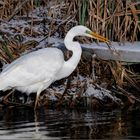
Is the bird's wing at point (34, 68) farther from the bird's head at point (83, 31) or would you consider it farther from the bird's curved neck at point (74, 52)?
the bird's head at point (83, 31)

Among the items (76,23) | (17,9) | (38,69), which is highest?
(17,9)

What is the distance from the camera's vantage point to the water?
841 centimetres

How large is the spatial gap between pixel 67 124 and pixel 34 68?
1737 millimetres

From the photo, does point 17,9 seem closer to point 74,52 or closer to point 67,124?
point 74,52

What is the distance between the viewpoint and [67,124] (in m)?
9.22

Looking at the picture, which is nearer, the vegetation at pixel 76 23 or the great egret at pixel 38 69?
the great egret at pixel 38 69

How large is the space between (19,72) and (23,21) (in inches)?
114

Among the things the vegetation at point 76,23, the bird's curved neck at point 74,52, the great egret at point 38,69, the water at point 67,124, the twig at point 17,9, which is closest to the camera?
the water at point 67,124

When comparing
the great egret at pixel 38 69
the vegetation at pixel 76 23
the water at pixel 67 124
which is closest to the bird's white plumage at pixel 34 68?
the great egret at pixel 38 69

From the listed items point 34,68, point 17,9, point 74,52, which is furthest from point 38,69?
point 17,9

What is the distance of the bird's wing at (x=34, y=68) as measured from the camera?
10578 millimetres

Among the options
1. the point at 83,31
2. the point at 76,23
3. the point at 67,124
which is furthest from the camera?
the point at 76,23

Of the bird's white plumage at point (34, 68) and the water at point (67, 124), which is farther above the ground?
A: the bird's white plumage at point (34, 68)

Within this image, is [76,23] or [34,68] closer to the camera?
[34,68]
